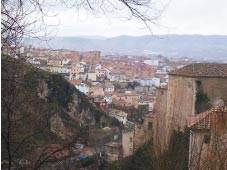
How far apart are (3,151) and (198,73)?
16.9 meters

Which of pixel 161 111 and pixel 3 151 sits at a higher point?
pixel 3 151

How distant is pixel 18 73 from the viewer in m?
5.28

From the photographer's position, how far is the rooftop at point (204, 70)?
70.1 feet

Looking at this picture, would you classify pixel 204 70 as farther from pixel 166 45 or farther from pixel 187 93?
pixel 166 45

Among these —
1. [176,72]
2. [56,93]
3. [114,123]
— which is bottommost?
[114,123]

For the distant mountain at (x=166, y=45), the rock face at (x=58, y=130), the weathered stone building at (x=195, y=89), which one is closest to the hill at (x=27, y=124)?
the rock face at (x=58, y=130)

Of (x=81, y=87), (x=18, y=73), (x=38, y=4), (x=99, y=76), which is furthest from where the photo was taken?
(x=99, y=76)

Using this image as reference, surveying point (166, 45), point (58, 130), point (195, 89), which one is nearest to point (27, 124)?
point (58, 130)

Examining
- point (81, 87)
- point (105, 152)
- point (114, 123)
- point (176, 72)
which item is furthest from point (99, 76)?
point (176, 72)

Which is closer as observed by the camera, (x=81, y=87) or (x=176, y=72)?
(x=176, y=72)

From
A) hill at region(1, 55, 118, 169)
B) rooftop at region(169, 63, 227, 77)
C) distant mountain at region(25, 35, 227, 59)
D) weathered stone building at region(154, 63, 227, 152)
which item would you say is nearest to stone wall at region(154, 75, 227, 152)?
weathered stone building at region(154, 63, 227, 152)

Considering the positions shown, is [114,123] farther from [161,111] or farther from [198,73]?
[198,73]

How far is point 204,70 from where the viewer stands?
71.1 feet

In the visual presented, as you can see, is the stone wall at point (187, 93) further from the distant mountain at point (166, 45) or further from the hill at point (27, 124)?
the distant mountain at point (166, 45)
